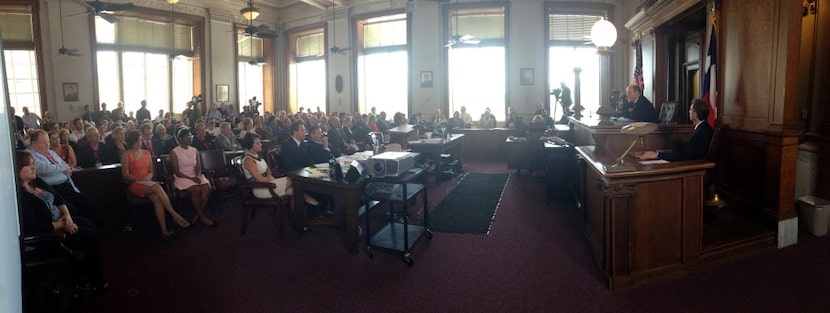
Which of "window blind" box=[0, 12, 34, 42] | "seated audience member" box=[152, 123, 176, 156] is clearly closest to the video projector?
"seated audience member" box=[152, 123, 176, 156]

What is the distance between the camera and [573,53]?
12.7 m

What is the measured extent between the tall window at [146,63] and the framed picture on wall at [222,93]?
2.29 feet

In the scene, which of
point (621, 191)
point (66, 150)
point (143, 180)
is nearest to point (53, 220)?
point (143, 180)

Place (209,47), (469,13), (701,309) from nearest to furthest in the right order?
(701,309) < (469,13) < (209,47)

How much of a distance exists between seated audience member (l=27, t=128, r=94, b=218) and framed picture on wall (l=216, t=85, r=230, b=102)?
10748 millimetres

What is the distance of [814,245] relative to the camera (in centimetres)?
411

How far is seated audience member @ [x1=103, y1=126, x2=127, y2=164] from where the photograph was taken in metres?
5.80

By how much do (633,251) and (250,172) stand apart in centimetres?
358

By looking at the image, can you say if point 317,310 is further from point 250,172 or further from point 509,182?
point 509,182

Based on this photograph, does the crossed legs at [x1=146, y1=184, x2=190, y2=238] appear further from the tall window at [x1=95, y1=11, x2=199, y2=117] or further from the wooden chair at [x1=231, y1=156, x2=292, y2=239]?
the tall window at [x1=95, y1=11, x2=199, y2=117]

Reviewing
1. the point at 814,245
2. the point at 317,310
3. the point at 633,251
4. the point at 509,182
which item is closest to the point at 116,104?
the point at 509,182

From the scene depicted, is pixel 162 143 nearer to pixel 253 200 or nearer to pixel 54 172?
pixel 54 172

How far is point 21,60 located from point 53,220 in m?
11.5

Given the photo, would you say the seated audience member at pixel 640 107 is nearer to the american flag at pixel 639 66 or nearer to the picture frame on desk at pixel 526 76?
the american flag at pixel 639 66
